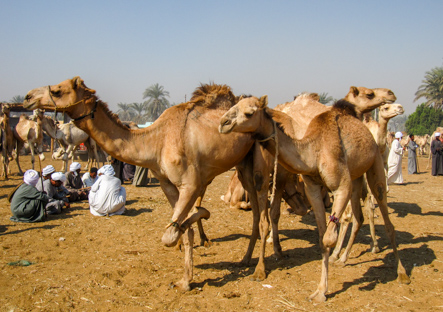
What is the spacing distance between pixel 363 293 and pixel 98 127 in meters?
3.95

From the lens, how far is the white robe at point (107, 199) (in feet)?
28.6

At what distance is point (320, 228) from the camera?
4660mm

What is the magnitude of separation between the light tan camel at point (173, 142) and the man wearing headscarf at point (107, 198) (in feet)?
12.6

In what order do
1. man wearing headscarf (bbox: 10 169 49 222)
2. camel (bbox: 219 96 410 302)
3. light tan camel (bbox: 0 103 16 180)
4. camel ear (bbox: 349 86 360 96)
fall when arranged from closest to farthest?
1. camel (bbox: 219 96 410 302)
2. camel ear (bbox: 349 86 360 96)
3. man wearing headscarf (bbox: 10 169 49 222)
4. light tan camel (bbox: 0 103 16 180)

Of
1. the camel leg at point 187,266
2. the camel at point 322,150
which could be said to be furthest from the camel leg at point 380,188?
the camel leg at point 187,266

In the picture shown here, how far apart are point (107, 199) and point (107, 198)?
0.08ft

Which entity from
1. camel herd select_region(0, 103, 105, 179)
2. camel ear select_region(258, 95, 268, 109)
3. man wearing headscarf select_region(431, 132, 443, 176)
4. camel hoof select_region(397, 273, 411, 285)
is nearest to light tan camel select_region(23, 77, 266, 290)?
camel ear select_region(258, 95, 268, 109)

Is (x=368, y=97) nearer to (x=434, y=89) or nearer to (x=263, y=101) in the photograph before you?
(x=263, y=101)

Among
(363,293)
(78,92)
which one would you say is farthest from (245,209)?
(78,92)

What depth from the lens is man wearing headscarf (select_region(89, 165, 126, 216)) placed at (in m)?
8.73

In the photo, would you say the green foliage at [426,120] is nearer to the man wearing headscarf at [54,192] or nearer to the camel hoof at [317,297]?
the man wearing headscarf at [54,192]

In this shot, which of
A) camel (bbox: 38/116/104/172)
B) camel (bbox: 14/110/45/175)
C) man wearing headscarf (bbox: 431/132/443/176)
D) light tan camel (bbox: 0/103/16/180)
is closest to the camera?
light tan camel (bbox: 0/103/16/180)

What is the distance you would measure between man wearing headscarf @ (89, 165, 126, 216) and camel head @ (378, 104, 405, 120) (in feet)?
19.3

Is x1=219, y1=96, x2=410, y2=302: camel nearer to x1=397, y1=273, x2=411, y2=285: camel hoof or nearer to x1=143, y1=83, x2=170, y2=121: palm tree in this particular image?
x1=397, y1=273, x2=411, y2=285: camel hoof
